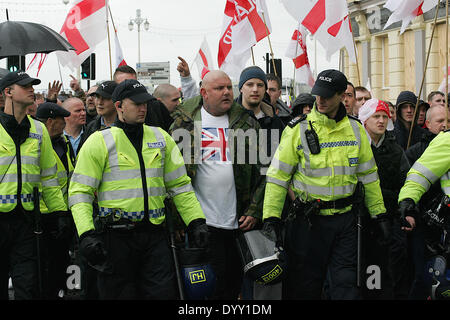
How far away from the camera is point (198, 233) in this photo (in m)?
5.16

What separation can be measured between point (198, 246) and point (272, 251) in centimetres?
67

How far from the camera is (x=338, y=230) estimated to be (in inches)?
214

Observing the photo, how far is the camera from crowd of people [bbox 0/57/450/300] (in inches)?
196

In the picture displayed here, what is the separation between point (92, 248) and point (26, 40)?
4251 mm

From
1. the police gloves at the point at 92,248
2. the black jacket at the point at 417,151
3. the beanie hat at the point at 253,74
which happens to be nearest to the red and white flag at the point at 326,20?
the black jacket at the point at 417,151

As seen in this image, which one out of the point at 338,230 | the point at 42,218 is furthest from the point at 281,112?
the point at 42,218

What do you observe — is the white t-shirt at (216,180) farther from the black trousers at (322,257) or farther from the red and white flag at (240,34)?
the red and white flag at (240,34)

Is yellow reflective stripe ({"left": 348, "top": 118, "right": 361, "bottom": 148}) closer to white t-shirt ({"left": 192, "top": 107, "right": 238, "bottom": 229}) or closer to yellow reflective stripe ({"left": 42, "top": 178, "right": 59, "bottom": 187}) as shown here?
white t-shirt ({"left": 192, "top": 107, "right": 238, "bottom": 229})

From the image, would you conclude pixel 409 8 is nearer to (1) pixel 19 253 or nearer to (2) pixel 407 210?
(2) pixel 407 210

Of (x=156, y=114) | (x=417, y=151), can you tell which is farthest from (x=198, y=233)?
(x=417, y=151)

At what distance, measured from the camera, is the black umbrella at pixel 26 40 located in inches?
313

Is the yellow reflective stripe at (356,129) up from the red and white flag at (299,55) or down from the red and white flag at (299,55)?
down
